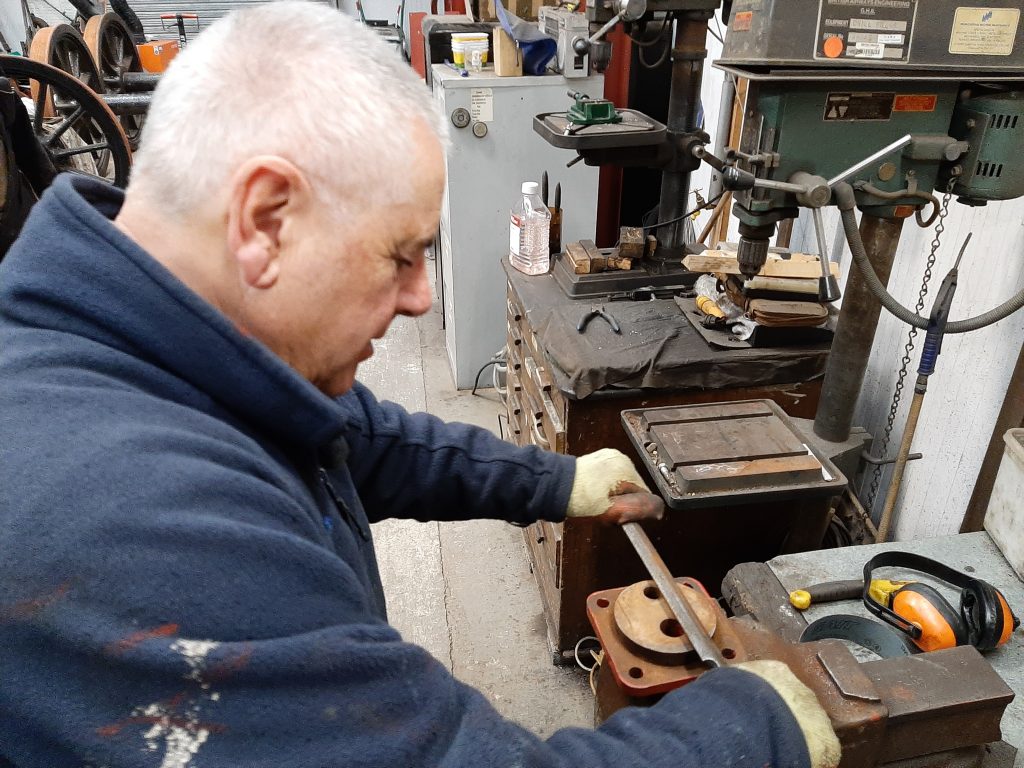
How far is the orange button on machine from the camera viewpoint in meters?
0.99

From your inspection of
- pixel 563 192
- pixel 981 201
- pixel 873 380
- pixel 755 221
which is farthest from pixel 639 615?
pixel 563 192

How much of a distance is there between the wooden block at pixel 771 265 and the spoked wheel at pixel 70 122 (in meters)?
2.31

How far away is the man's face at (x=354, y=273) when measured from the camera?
63cm

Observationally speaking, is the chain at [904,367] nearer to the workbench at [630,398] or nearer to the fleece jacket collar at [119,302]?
the workbench at [630,398]

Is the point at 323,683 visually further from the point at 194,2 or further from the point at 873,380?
the point at 194,2

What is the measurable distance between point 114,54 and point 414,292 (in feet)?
15.1

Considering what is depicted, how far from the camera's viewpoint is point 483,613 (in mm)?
2088

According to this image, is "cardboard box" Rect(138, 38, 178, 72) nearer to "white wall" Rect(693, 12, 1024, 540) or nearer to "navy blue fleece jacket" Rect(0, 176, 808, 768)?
"white wall" Rect(693, 12, 1024, 540)

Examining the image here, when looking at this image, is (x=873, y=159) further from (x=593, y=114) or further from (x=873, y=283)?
(x=593, y=114)

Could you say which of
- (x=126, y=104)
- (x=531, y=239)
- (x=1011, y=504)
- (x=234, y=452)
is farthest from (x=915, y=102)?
(x=126, y=104)

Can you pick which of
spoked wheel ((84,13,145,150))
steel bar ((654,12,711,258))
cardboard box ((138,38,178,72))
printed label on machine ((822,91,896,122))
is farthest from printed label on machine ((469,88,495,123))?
cardboard box ((138,38,178,72))

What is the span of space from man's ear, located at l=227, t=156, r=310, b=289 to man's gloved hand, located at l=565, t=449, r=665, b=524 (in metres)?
0.69

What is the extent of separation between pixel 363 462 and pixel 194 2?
794 centimetres

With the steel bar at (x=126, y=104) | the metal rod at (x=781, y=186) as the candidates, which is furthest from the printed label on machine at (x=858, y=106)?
the steel bar at (x=126, y=104)
